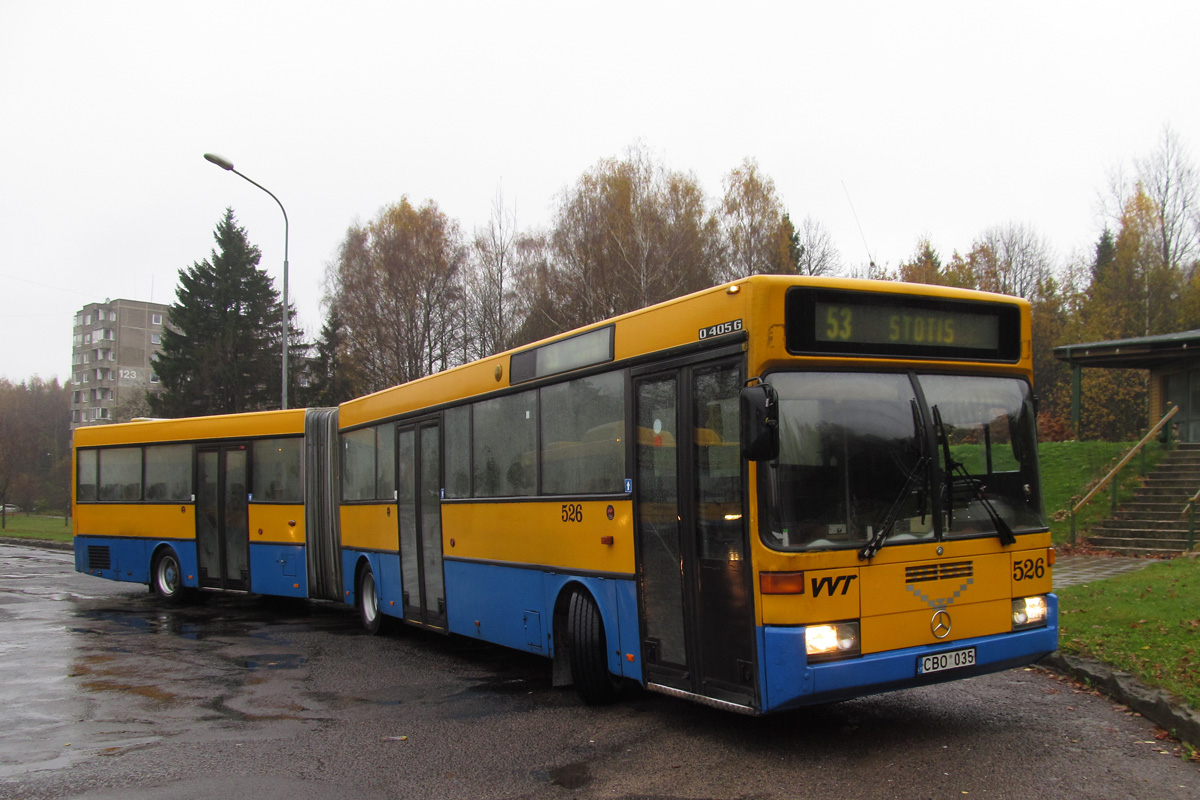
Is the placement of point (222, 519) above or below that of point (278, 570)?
above

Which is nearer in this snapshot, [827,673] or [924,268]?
[827,673]

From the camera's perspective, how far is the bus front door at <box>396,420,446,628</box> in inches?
425

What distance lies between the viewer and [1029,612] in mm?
6469

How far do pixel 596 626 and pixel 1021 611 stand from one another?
3118mm

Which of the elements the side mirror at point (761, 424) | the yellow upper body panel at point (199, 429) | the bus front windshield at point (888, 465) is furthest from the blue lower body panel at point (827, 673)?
the yellow upper body panel at point (199, 429)

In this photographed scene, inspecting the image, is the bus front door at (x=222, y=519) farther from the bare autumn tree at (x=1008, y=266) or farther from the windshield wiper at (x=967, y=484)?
the bare autumn tree at (x=1008, y=266)

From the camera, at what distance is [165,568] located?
1669cm

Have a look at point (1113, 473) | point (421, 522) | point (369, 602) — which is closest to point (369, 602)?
point (369, 602)

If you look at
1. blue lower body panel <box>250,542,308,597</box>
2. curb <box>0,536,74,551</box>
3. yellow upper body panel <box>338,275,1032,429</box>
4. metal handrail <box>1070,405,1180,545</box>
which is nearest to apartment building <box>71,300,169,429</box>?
curb <box>0,536,74,551</box>

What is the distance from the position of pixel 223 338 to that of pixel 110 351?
70.0 meters

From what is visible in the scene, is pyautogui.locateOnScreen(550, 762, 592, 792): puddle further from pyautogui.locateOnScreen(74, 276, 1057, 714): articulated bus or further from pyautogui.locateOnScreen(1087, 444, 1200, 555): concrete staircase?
pyautogui.locateOnScreen(1087, 444, 1200, 555): concrete staircase

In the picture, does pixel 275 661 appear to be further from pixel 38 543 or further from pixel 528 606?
pixel 38 543

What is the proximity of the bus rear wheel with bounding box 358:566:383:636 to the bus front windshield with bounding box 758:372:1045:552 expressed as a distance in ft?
26.2

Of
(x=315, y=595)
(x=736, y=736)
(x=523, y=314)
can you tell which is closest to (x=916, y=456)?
(x=736, y=736)
